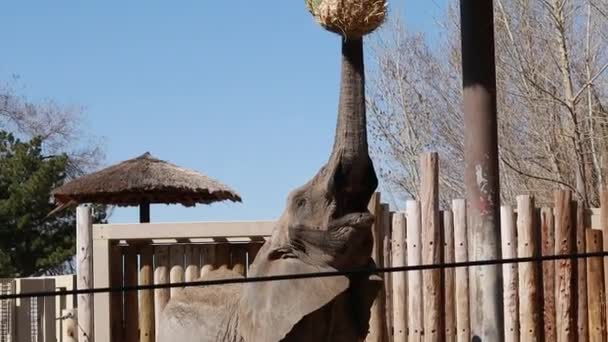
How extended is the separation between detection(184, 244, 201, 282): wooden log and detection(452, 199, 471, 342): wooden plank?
1.73 m

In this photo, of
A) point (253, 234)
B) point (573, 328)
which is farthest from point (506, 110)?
point (253, 234)

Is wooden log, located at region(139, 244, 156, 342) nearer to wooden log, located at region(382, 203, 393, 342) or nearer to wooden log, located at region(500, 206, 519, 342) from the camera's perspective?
wooden log, located at region(382, 203, 393, 342)

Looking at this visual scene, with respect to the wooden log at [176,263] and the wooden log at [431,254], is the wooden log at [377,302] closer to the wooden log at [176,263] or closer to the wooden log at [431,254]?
the wooden log at [431,254]

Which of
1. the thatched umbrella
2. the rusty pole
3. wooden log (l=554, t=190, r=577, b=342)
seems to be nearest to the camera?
the rusty pole

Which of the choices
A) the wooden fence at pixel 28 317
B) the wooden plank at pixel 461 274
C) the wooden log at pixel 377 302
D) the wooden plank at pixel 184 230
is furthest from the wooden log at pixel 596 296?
the wooden fence at pixel 28 317

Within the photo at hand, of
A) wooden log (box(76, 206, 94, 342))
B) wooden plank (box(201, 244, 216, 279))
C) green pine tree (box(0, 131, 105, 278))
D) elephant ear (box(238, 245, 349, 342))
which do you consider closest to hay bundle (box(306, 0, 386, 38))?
elephant ear (box(238, 245, 349, 342))

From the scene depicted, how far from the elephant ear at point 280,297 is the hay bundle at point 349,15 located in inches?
37.9

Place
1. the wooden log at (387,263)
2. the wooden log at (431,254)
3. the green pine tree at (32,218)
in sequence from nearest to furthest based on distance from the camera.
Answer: the wooden log at (431,254), the wooden log at (387,263), the green pine tree at (32,218)

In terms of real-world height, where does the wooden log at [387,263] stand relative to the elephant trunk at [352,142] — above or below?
below

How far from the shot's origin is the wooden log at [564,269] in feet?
27.4

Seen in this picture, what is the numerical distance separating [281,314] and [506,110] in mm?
11787

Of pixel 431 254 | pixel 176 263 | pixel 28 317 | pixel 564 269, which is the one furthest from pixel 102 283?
pixel 28 317

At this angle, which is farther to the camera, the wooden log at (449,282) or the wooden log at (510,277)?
the wooden log at (510,277)

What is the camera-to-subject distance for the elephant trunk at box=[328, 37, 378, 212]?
4602mm
